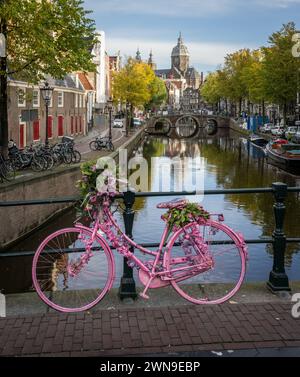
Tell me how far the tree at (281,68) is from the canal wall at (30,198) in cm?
3351

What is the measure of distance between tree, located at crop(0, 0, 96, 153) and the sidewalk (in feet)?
40.7

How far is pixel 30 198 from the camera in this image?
616 inches

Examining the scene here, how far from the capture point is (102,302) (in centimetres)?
483

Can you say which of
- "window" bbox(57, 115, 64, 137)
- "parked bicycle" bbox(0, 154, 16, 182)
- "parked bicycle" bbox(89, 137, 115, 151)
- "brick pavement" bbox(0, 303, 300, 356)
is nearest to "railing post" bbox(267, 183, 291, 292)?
"brick pavement" bbox(0, 303, 300, 356)

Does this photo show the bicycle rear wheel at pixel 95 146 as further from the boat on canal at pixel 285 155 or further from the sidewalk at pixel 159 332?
the sidewalk at pixel 159 332

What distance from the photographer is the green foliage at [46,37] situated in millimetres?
15672

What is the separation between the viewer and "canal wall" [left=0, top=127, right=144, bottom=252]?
1342 cm

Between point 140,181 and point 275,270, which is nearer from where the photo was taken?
point 275,270

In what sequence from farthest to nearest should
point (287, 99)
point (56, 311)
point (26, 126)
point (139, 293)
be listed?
point (287, 99) → point (26, 126) → point (139, 293) → point (56, 311)

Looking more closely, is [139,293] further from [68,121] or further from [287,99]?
[287,99]

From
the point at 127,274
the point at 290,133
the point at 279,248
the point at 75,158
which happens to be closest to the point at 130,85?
the point at 290,133

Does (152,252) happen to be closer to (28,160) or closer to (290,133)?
(28,160)

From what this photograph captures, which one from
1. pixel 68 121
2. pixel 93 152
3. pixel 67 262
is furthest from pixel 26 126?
pixel 67 262
